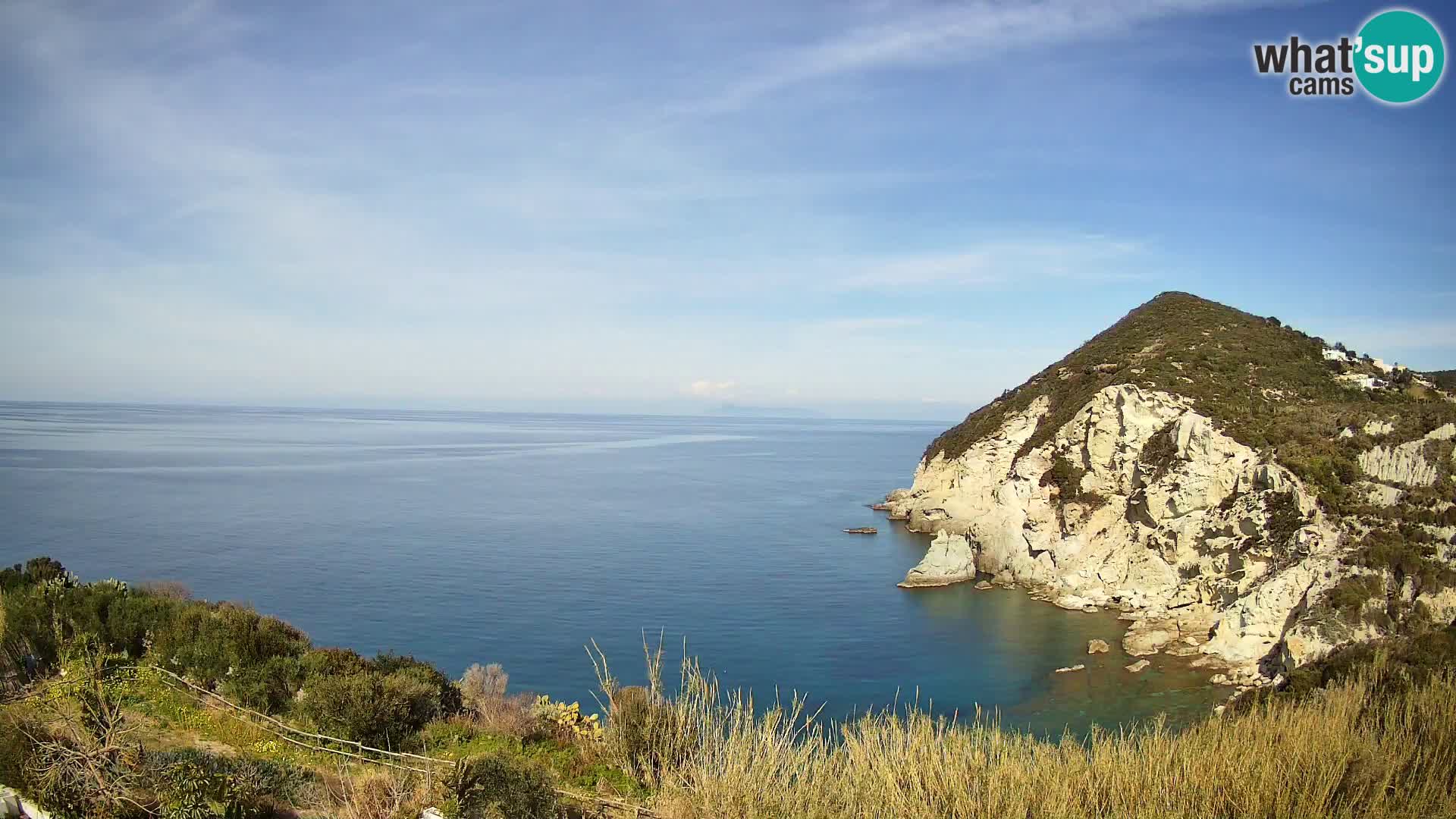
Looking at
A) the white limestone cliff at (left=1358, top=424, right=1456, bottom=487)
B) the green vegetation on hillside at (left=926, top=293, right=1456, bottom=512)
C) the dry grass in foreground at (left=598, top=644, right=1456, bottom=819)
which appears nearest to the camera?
the dry grass in foreground at (left=598, top=644, right=1456, bottom=819)

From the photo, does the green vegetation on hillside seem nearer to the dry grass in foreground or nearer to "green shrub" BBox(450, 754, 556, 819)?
the dry grass in foreground

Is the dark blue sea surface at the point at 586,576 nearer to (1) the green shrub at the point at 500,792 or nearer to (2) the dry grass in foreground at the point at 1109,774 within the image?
(2) the dry grass in foreground at the point at 1109,774

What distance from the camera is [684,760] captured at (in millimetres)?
8703

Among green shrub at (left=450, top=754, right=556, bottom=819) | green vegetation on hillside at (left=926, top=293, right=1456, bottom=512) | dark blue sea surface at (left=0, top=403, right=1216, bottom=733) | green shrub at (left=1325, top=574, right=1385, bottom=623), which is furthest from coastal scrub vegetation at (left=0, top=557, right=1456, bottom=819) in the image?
A: green vegetation on hillside at (left=926, top=293, right=1456, bottom=512)

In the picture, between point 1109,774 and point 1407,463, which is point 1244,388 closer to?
point 1407,463

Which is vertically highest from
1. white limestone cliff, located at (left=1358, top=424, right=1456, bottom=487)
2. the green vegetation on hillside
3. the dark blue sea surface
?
the green vegetation on hillside

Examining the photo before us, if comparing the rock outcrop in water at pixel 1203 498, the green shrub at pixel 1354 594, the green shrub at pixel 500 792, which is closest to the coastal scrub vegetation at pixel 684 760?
the green shrub at pixel 500 792

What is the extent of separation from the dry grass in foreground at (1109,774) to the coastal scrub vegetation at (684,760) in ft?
0.08

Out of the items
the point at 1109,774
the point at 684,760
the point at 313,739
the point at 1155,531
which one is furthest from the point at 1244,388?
the point at 313,739

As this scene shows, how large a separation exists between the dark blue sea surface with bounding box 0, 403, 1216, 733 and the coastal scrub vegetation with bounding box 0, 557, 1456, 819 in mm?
11891

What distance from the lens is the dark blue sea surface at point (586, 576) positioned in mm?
26938

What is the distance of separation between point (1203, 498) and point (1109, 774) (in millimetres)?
30450

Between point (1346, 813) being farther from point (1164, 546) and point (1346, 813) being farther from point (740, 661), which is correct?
point (1164, 546)

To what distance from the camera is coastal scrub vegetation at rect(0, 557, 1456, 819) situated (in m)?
6.46
